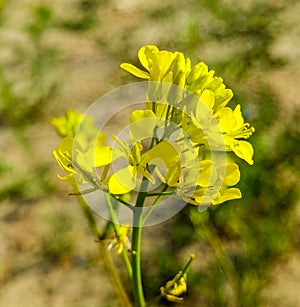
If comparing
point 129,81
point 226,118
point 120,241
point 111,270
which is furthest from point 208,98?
point 129,81

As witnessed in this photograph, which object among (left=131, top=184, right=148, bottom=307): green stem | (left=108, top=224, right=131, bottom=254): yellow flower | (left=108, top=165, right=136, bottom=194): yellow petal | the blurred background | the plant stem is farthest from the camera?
the blurred background

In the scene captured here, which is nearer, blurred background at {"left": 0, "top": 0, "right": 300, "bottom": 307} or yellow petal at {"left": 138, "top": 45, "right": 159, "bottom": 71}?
yellow petal at {"left": 138, "top": 45, "right": 159, "bottom": 71}

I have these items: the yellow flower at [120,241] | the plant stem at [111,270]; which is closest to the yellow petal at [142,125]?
the yellow flower at [120,241]

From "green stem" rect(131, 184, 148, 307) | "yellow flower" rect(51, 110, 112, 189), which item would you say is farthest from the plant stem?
"yellow flower" rect(51, 110, 112, 189)

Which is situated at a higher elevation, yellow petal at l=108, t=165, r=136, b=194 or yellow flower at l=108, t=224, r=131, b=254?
yellow petal at l=108, t=165, r=136, b=194

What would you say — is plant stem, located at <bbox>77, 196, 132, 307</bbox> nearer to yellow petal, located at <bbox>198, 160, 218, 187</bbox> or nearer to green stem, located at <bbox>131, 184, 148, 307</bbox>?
green stem, located at <bbox>131, 184, 148, 307</bbox>

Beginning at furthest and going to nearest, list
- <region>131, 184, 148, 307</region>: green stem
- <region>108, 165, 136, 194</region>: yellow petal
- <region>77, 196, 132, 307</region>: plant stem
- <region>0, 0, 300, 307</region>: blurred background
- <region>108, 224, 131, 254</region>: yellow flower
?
1. <region>0, 0, 300, 307</region>: blurred background
2. <region>77, 196, 132, 307</region>: plant stem
3. <region>108, 224, 131, 254</region>: yellow flower
4. <region>131, 184, 148, 307</region>: green stem
5. <region>108, 165, 136, 194</region>: yellow petal
